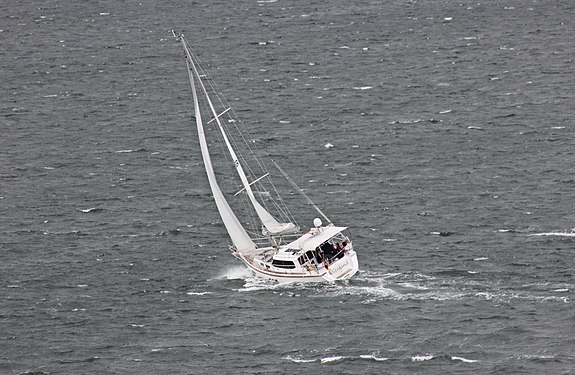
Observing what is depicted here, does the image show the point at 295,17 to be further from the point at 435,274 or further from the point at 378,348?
the point at 378,348

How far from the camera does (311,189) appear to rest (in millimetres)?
123438

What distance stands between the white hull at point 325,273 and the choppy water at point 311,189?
96cm

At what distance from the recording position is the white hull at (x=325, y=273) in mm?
99125

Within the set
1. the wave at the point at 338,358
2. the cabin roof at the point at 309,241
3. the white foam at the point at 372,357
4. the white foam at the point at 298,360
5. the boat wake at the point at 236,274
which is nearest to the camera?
the white foam at the point at 372,357

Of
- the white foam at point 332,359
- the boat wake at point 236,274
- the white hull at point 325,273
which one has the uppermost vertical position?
the white hull at point 325,273

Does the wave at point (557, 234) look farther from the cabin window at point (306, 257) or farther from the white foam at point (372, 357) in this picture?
the white foam at point (372, 357)

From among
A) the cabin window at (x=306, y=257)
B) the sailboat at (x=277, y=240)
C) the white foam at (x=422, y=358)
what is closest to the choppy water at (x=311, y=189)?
the white foam at (x=422, y=358)

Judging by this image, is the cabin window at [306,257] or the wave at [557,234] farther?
the wave at [557,234]

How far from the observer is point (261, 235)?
4449 inches

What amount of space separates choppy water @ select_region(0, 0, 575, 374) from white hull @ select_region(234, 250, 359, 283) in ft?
3.15

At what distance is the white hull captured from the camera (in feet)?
325

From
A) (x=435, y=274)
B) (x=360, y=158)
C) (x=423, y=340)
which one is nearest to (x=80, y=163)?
(x=360, y=158)

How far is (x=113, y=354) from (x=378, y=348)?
1986 centimetres

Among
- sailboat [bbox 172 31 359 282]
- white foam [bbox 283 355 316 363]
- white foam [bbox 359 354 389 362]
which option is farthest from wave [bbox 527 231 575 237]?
white foam [bbox 283 355 316 363]
